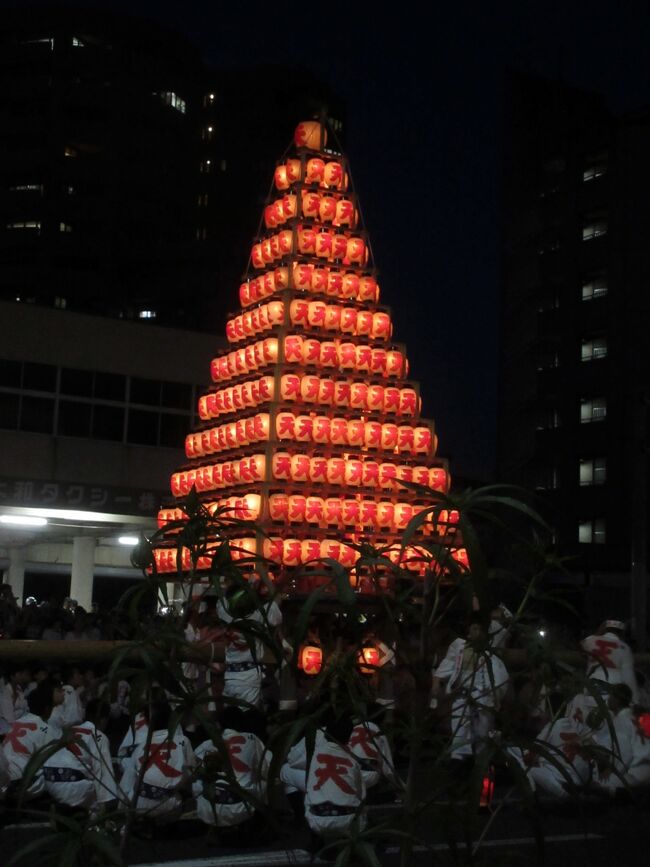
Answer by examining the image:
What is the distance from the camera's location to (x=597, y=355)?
34000 millimetres

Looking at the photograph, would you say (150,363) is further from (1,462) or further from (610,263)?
(610,263)

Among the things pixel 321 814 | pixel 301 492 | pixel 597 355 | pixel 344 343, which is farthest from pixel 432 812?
pixel 597 355

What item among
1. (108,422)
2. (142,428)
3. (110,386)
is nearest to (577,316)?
(142,428)

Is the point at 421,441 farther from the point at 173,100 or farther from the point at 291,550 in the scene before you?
the point at 173,100

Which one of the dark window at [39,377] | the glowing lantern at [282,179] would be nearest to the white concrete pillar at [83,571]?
the dark window at [39,377]

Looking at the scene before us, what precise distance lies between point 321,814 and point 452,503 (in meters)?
4.36

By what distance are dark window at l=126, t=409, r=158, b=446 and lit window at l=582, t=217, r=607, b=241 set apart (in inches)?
652

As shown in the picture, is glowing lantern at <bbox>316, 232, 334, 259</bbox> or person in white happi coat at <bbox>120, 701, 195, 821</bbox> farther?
glowing lantern at <bbox>316, 232, 334, 259</bbox>

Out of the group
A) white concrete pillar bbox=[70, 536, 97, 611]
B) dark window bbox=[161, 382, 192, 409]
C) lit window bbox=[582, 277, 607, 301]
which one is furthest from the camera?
lit window bbox=[582, 277, 607, 301]

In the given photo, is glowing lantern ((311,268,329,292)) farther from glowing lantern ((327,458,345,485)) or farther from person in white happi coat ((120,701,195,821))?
person in white happi coat ((120,701,195,821))

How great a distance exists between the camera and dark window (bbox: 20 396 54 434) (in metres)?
24.0

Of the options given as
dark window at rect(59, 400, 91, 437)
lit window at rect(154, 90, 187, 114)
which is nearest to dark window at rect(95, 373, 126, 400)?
dark window at rect(59, 400, 91, 437)

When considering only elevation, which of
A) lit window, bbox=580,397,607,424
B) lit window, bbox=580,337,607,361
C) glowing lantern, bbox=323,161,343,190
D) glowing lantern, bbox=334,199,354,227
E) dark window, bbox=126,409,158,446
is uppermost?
lit window, bbox=580,337,607,361

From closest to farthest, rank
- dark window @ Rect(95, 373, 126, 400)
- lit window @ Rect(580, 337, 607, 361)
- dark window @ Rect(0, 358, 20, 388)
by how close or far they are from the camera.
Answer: dark window @ Rect(0, 358, 20, 388) < dark window @ Rect(95, 373, 126, 400) < lit window @ Rect(580, 337, 607, 361)
